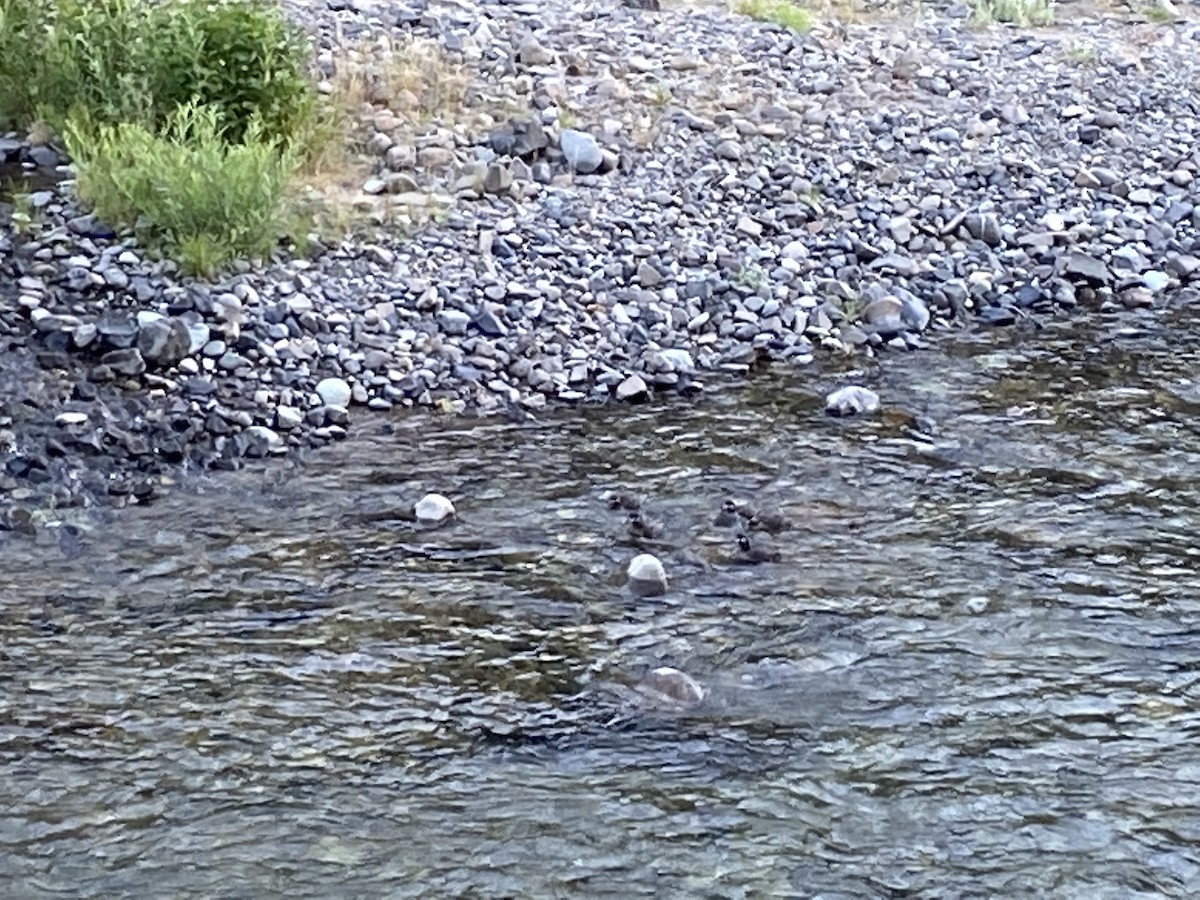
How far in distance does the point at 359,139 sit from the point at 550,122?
3.82 ft

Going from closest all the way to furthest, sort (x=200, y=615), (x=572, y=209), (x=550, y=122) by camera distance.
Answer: (x=200, y=615), (x=572, y=209), (x=550, y=122)

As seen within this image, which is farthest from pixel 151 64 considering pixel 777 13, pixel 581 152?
pixel 777 13

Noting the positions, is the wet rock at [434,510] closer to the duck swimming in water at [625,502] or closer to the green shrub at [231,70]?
the duck swimming in water at [625,502]

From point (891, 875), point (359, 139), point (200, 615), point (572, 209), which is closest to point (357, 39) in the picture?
point (359, 139)

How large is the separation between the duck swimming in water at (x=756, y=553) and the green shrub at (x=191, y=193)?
3.34m

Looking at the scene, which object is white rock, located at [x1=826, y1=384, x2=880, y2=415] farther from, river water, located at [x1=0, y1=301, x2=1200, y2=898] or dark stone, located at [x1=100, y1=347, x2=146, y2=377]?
dark stone, located at [x1=100, y1=347, x2=146, y2=377]

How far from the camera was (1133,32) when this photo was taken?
543 inches

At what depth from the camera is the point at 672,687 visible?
570 centimetres

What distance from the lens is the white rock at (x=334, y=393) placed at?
8023 millimetres

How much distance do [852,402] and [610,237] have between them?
2014 mm

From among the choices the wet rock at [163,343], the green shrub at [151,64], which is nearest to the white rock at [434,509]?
the wet rock at [163,343]

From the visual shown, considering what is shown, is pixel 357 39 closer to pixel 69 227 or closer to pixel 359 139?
pixel 359 139

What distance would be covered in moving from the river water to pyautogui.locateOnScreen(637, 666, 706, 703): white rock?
87 millimetres

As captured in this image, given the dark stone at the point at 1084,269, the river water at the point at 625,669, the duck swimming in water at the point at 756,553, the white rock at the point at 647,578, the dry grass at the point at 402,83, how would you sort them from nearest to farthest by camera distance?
the river water at the point at 625,669 → the white rock at the point at 647,578 → the duck swimming in water at the point at 756,553 → the dark stone at the point at 1084,269 → the dry grass at the point at 402,83
